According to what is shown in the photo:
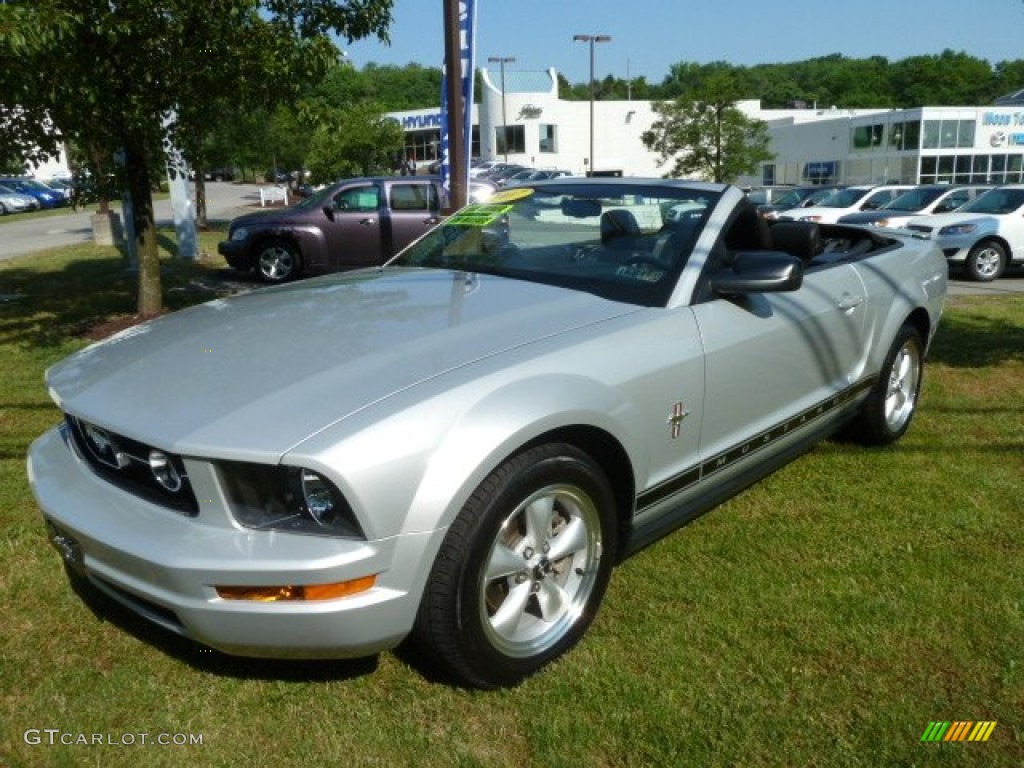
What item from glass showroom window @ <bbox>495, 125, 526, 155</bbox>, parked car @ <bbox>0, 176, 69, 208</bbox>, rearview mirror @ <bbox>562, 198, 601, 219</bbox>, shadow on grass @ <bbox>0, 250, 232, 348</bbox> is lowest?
shadow on grass @ <bbox>0, 250, 232, 348</bbox>

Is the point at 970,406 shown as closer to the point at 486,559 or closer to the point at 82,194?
the point at 486,559

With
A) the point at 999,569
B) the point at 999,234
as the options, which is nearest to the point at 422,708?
the point at 999,569

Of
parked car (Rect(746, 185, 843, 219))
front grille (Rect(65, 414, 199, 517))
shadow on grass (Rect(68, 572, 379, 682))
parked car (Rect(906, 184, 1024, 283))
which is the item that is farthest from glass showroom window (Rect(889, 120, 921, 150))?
front grille (Rect(65, 414, 199, 517))

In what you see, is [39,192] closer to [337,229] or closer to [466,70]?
[337,229]

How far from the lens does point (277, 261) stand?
12891 millimetres

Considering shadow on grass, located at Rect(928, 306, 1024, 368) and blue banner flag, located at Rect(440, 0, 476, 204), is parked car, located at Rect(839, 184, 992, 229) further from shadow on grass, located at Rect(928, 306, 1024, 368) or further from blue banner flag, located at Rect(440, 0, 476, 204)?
blue banner flag, located at Rect(440, 0, 476, 204)

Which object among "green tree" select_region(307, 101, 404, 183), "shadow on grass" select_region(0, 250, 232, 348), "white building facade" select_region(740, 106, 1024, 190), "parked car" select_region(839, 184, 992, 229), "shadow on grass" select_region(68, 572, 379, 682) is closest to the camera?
"shadow on grass" select_region(68, 572, 379, 682)

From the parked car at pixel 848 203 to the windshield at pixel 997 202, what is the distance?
2.43 m

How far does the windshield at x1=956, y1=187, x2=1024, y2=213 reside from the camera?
1345 cm

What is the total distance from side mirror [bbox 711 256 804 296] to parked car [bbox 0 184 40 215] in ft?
137

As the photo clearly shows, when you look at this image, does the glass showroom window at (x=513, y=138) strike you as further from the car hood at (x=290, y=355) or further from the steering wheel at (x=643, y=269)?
the car hood at (x=290, y=355)

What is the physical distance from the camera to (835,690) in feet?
8.76

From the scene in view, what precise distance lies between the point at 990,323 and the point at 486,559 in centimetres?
817

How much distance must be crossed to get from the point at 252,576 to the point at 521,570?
0.84m
